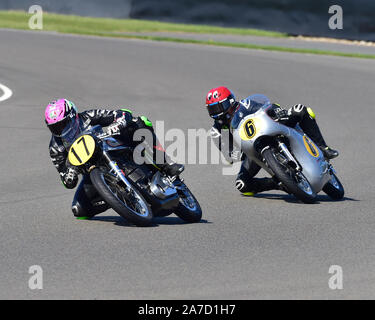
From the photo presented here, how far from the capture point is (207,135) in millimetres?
13852

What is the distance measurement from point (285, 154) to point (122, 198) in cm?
207

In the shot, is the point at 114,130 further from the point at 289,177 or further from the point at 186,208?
the point at 289,177

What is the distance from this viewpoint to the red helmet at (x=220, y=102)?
943 centimetres

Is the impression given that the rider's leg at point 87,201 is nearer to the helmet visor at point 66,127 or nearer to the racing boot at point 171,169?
the helmet visor at point 66,127

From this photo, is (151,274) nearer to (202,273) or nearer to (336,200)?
(202,273)

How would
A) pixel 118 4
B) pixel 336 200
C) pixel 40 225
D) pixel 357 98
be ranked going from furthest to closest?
pixel 118 4, pixel 357 98, pixel 336 200, pixel 40 225

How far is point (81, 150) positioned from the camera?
25.2 feet

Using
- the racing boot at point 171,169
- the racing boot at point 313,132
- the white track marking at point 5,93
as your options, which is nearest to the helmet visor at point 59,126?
the racing boot at point 171,169

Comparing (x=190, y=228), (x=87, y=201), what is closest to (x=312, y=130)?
(x=190, y=228)

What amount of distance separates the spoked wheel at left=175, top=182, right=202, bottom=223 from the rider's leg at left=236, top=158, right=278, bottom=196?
1.39 metres

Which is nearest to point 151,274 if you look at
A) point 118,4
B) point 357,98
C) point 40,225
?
point 40,225

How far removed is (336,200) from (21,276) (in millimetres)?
4056
